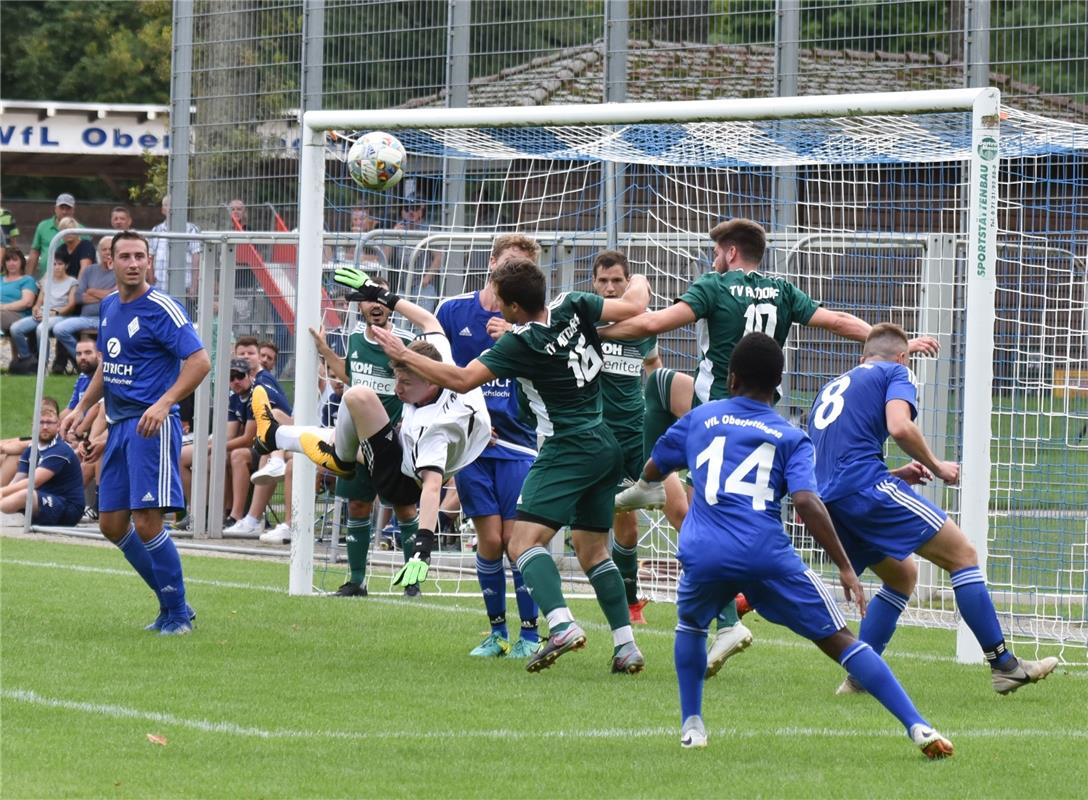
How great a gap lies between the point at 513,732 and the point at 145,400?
3816 mm

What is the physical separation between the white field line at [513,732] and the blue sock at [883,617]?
1060 millimetres

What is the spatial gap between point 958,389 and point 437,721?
570 centimetres

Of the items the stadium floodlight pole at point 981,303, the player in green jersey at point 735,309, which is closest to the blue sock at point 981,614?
the stadium floodlight pole at point 981,303

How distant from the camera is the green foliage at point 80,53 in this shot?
41188 mm

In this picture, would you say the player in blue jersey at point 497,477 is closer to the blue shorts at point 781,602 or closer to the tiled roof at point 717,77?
the blue shorts at point 781,602

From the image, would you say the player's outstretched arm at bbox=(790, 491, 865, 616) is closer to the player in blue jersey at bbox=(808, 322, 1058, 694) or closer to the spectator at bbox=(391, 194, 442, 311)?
the player in blue jersey at bbox=(808, 322, 1058, 694)

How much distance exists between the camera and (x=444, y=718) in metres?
7.39

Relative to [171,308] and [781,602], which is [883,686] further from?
[171,308]

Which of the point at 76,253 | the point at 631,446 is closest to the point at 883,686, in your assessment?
the point at 631,446

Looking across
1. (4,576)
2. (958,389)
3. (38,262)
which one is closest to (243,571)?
(4,576)

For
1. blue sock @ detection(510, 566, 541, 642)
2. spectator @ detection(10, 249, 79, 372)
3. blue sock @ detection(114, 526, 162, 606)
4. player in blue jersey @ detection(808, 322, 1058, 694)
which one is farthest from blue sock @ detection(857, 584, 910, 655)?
spectator @ detection(10, 249, 79, 372)

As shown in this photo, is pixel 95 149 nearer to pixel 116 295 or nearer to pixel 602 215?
pixel 602 215

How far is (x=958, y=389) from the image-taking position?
1165 centimetres

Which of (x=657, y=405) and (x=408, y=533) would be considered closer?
(x=657, y=405)
